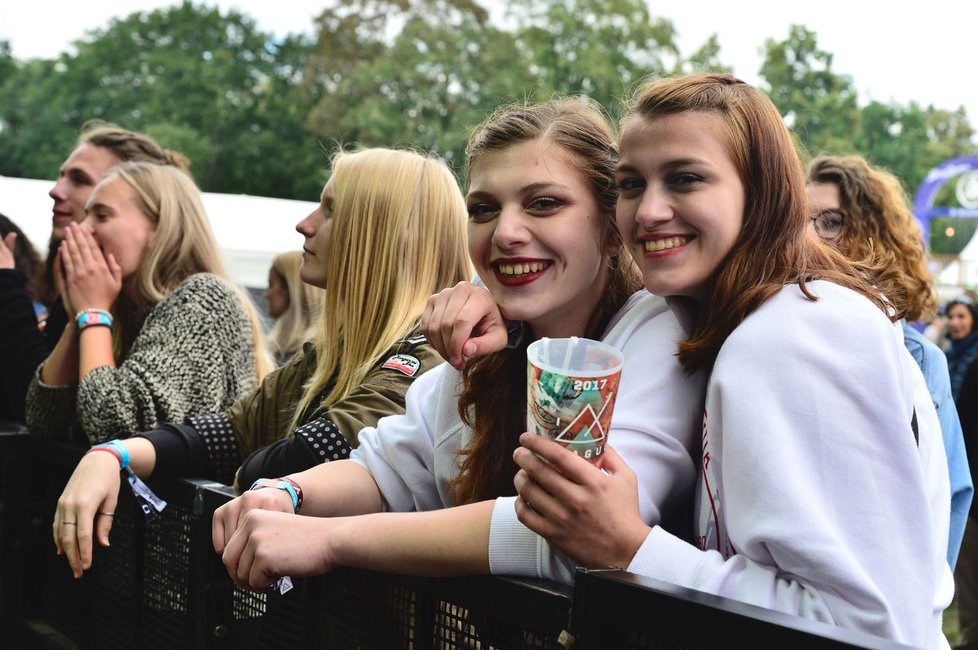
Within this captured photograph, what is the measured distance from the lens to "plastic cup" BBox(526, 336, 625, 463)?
1.34 m

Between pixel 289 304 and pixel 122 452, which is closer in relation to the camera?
pixel 122 452

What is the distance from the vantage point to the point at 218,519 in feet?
6.86

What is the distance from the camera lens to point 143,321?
148 inches

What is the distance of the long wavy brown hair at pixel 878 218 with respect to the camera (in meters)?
3.48

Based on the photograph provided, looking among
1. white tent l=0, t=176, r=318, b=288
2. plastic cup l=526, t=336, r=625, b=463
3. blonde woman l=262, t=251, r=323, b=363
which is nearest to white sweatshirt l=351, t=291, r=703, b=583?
plastic cup l=526, t=336, r=625, b=463

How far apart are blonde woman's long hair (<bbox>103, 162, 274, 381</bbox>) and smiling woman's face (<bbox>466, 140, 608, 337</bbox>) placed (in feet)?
6.04

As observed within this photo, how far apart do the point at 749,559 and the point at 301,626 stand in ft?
3.27

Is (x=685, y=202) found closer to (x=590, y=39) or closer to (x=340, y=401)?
(x=340, y=401)

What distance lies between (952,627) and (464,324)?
19.6ft

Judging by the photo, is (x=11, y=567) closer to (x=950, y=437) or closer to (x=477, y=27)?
(x=950, y=437)

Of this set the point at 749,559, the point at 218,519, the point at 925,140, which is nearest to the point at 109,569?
the point at 218,519

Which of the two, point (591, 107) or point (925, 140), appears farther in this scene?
point (925, 140)

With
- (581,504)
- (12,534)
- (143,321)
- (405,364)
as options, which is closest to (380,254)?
(405,364)

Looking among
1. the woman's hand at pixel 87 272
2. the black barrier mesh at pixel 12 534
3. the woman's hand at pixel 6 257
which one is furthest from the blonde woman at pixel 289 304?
the black barrier mesh at pixel 12 534
